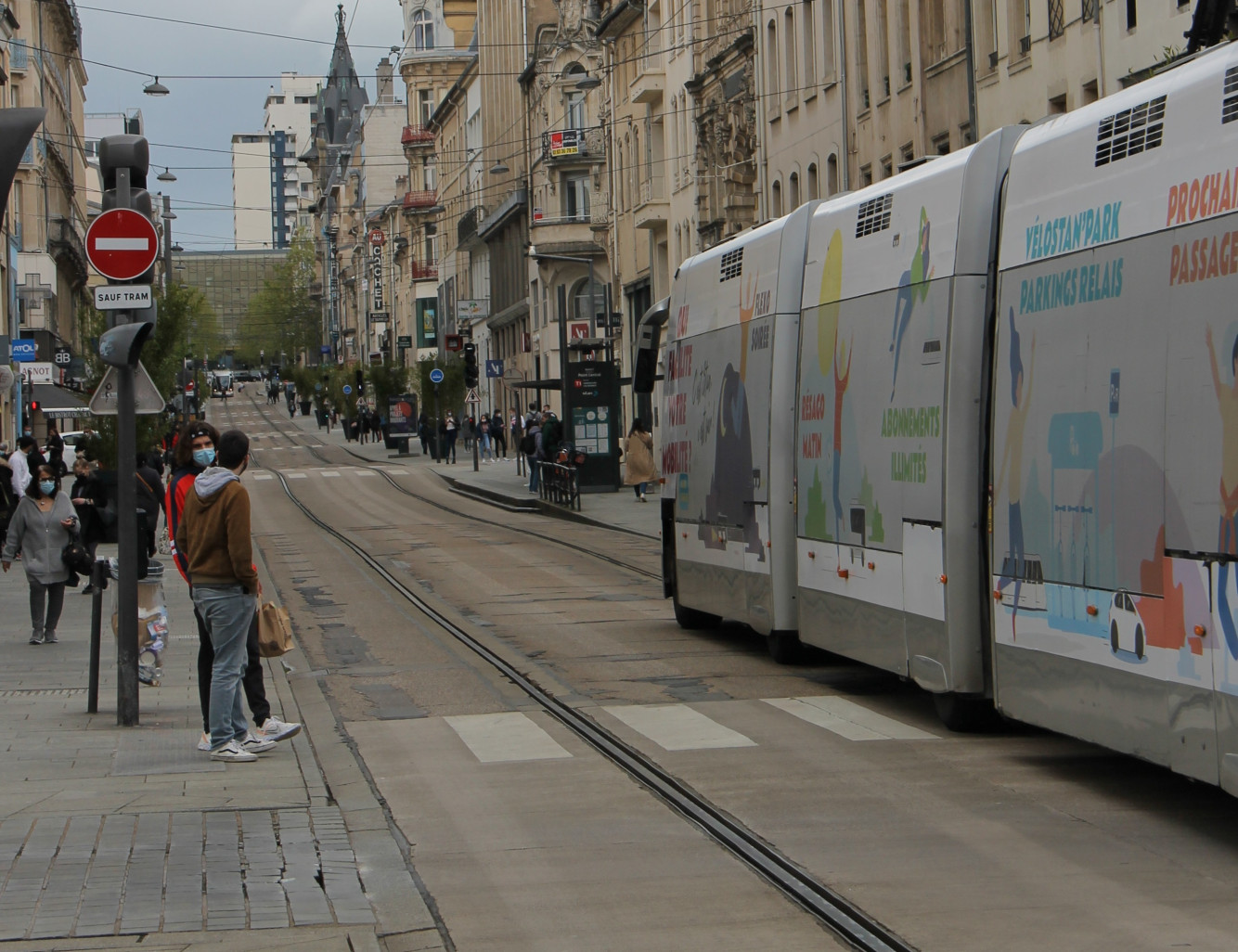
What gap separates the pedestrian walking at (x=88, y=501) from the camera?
2142 centimetres

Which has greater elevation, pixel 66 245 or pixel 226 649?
pixel 66 245

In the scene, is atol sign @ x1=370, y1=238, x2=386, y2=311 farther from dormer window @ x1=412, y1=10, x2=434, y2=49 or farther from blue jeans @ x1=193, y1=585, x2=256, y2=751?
blue jeans @ x1=193, y1=585, x2=256, y2=751

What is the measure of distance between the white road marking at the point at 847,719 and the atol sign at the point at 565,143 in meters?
58.0

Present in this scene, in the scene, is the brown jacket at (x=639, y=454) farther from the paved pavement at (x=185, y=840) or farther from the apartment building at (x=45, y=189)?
the paved pavement at (x=185, y=840)

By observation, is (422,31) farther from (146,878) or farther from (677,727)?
(146,878)

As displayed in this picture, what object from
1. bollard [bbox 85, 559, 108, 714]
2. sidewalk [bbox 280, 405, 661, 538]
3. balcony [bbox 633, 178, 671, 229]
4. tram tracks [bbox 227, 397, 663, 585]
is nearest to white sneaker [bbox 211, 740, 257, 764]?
bollard [bbox 85, 559, 108, 714]

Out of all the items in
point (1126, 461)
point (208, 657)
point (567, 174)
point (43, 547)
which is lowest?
point (208, 657)

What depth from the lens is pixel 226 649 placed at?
10094 mm

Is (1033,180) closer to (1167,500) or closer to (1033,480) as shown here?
(1033,480)

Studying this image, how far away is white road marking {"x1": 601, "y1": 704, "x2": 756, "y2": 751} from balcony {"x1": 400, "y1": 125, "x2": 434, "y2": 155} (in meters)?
103

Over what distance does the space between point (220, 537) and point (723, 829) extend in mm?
3312

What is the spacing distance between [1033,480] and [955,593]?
1.16 metres

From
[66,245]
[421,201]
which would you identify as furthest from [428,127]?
[66,245]

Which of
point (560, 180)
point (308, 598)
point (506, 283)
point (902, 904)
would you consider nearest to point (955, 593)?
point (902, 904)
